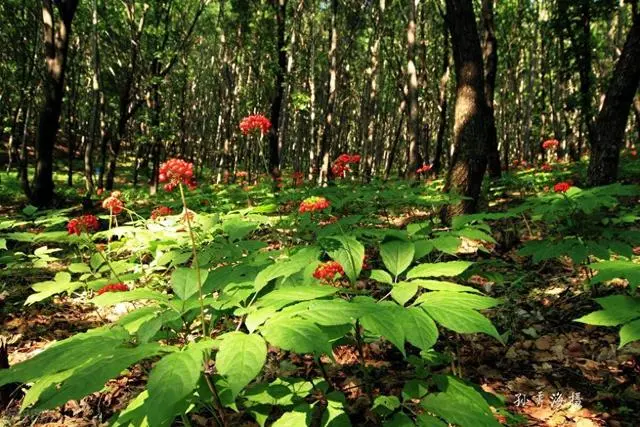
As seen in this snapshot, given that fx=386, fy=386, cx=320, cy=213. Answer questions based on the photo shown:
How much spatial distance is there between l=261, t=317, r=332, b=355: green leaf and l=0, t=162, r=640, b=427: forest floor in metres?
1.14

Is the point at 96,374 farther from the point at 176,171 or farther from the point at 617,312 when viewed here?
the point at 617,312

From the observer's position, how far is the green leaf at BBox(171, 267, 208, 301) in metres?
1.60

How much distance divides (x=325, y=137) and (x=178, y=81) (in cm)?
1483

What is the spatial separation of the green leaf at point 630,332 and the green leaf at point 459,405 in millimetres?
592

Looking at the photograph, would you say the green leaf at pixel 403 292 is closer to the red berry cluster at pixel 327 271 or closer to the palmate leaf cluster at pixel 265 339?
the palmate leaf cluster at pixel 265 339

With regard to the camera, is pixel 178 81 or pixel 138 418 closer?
pixel 138 418

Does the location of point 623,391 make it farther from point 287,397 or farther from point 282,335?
point 282,335

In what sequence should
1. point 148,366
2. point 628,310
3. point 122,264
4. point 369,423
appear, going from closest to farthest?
point 628,310 → point 369,423 → point 122,264 → point 148,366

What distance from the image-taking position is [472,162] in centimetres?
563

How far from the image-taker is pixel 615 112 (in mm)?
6094

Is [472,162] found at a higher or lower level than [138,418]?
higher

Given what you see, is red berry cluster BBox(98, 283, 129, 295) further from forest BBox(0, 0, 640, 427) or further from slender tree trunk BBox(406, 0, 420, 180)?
slender tree trunk BBox(406, 0, 420, 180)

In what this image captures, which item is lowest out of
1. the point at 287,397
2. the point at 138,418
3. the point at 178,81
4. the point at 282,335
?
the point at 287,397

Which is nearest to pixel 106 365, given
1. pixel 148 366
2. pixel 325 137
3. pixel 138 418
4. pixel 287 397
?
pixel 138 418
